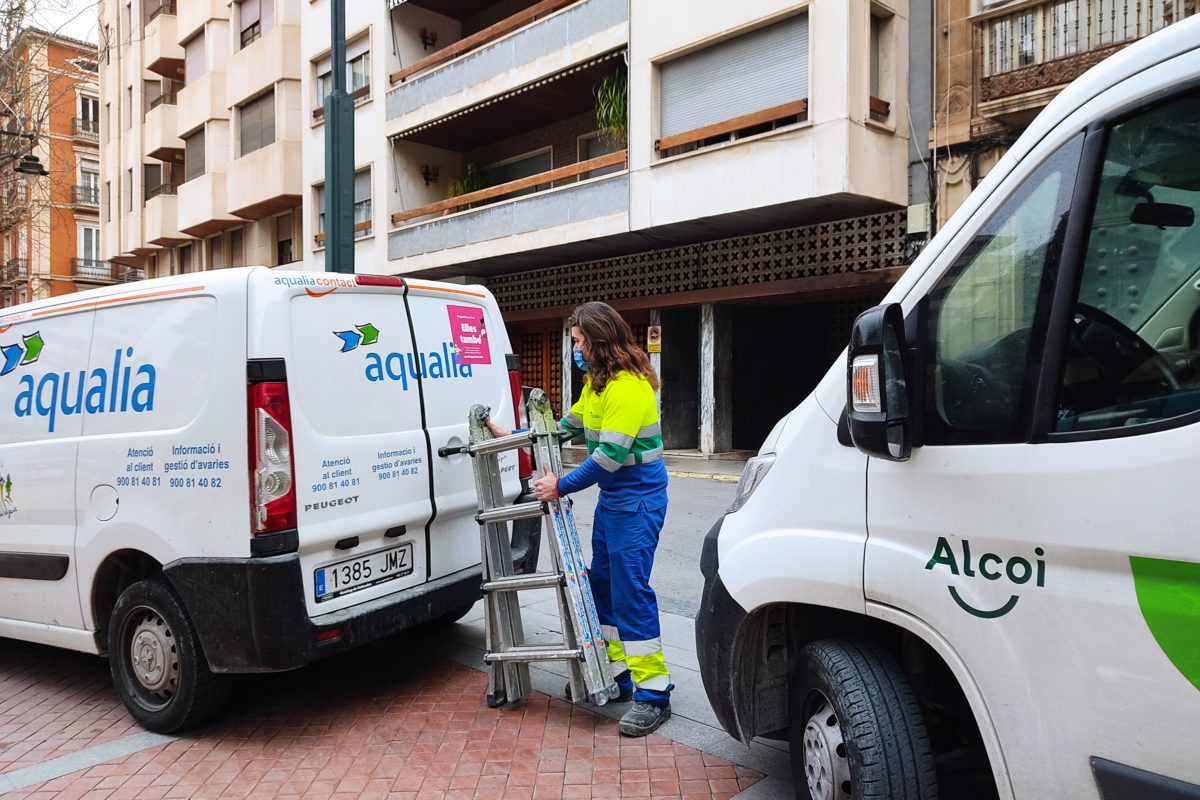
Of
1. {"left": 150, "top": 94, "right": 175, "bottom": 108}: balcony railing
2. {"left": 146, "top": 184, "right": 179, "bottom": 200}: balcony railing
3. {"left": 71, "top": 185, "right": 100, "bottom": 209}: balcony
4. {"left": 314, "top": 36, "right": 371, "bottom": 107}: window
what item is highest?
{"left": 150, "top": 94, "right": 175, "bottom": 108}: balcony railing

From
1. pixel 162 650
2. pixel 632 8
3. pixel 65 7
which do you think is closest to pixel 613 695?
pixel 162 650

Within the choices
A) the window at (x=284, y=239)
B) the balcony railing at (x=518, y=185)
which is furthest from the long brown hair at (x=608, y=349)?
the window at (x=284, y=239)

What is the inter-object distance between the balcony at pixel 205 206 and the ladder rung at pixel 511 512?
25701mm

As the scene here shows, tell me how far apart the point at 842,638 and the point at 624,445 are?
51.9 inches

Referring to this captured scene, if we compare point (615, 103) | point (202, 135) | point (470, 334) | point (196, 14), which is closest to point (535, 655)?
point (470, 334)

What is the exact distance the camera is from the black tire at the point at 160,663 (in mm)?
3789

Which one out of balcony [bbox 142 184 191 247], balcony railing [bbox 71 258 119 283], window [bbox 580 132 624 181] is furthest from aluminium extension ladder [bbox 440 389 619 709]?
balcony railing [bbox 71 258 119 283]

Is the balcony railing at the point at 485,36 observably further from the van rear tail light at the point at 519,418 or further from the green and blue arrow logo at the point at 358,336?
the green and blue arrow logo at the point at 358,336

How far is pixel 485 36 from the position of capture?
57.8ft

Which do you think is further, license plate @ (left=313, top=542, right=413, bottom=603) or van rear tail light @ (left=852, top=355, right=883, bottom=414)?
license plate @ (left=313, top=542, right=413, bottom=603)

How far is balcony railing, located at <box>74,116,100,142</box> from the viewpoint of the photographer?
4325 centimetres

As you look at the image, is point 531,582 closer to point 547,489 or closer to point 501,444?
point 547,489

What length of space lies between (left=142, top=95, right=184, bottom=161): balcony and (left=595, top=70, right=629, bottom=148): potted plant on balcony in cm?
2020

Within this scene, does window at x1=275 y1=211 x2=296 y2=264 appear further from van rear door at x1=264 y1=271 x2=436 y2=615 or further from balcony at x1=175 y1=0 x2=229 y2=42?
van rear door at x1=264 y1=271 x2=436 y2=615
